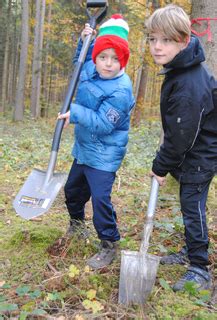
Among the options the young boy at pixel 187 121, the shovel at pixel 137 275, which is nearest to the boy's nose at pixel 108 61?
the young boy at pixel 187 121

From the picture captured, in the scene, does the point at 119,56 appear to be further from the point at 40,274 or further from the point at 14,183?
the point at 14,183

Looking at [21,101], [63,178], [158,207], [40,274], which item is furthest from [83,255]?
[21,101]

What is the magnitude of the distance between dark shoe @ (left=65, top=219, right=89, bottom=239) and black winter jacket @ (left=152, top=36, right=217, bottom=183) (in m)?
1.00

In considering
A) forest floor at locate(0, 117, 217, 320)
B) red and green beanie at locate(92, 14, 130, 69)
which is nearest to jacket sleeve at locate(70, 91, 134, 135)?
red and green beanie at locate(92, 14, 130, 69)

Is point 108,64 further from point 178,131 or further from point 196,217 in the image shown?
point 196,217

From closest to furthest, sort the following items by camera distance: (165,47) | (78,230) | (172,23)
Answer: (172,23) → (165,47) → (78,230)

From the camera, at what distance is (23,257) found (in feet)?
10.3

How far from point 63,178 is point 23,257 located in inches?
29.3

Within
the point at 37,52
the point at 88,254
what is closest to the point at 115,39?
the point at 88,254

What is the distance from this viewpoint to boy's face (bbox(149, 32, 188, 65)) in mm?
2520

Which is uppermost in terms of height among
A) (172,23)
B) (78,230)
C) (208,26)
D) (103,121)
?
(208,26)

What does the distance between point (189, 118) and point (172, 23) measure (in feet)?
2.02

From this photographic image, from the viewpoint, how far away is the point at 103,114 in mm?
2730

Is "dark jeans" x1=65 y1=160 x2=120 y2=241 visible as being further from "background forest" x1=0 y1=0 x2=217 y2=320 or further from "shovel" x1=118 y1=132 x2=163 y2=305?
"shovel" x1=118 y1=132 x2=163 y2=305
